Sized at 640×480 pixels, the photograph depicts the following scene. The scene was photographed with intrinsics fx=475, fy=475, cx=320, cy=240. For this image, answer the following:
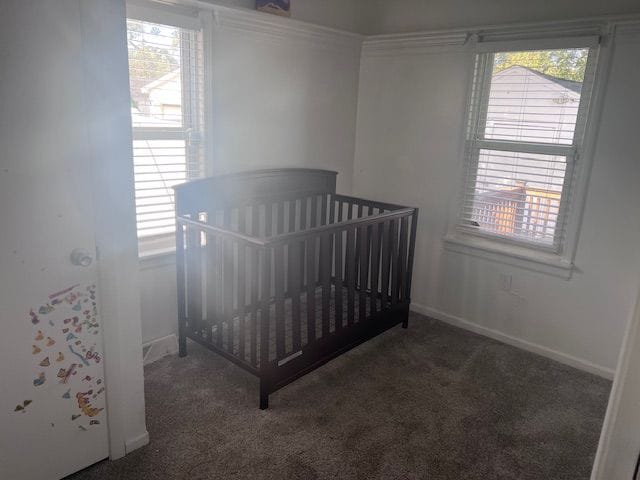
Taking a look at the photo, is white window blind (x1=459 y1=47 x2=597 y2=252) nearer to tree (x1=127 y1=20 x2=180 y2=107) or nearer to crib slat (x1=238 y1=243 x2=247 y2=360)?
crib slat (x1=238 y1=243 x2=247 y2=360)

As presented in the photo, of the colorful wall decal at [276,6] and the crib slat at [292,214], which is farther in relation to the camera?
the crib slat at [292,214]

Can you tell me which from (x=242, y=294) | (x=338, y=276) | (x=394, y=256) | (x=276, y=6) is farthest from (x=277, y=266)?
(x=276, y=6)

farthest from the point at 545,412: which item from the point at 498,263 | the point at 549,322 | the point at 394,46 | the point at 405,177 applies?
the point at 394,46

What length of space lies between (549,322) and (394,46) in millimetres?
2107

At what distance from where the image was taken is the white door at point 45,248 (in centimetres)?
147

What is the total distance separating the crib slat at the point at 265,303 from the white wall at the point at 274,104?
2.59 ft

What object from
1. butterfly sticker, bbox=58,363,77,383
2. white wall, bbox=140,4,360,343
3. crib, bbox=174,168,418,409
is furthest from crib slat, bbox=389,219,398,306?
butterfly sticker, bbox=58,363,77,383

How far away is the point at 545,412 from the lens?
7.83 feet

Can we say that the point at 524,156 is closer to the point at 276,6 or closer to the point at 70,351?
the point at 276,6

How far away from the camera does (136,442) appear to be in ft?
6.49

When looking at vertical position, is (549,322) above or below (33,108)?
below

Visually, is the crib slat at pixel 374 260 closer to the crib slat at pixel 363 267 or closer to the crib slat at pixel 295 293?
the crib slat at pixel 363 267

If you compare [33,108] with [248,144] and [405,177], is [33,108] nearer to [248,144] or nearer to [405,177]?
[248,144]

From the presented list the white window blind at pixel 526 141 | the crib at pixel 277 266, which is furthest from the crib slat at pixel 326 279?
the white window blind at pixel 526 141
